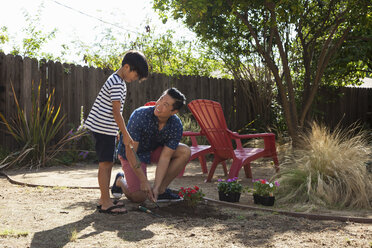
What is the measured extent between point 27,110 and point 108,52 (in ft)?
29.5

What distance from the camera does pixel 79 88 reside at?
279 inches

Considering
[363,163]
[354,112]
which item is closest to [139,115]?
[363,163]

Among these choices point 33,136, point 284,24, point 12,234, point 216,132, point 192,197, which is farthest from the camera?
point 284,24

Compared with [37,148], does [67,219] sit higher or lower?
lower

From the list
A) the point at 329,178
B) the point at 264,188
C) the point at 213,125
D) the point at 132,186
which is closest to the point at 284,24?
the point at 213,125

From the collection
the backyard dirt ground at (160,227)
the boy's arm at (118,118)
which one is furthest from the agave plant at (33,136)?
the boy's arm at (118,118)

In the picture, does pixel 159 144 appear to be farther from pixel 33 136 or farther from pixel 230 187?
pixel 33 136

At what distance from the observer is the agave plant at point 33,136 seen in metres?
5.94

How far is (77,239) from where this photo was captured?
2.43 m

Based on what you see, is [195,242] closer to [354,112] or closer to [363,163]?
[363,163]

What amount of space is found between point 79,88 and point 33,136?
1.35m

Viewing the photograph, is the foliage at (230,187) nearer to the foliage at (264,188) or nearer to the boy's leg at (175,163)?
the foliage at (264,188)

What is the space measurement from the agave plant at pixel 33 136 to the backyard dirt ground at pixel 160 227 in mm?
2180

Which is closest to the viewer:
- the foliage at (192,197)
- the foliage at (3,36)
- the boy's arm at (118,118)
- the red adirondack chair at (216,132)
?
the boy's arm at (118,118)
